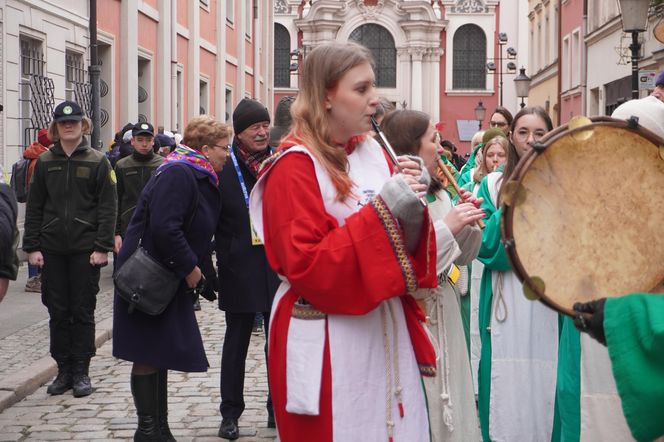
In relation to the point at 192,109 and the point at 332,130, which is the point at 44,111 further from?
the point at 332,130

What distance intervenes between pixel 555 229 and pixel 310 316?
802 millimetres

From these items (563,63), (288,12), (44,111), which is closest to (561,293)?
(44,111)

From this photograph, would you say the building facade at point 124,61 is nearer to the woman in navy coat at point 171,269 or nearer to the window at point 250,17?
the window at point 250,17

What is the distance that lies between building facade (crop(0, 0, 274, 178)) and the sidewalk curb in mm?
7458

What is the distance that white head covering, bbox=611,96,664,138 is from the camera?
3.73 metres

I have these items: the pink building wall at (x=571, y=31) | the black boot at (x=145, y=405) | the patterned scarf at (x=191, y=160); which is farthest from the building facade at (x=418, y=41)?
the black boot at (x=145, y=405)

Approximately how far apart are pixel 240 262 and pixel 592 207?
380 centimetres

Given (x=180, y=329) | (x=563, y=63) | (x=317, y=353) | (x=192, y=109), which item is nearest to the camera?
(x=317, y=353)

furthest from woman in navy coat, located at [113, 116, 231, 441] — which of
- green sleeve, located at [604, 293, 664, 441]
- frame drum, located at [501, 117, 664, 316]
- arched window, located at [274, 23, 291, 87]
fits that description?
arched window, located at [274, 23, 291, 87]

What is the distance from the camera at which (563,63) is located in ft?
125

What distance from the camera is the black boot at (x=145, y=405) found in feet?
19.9

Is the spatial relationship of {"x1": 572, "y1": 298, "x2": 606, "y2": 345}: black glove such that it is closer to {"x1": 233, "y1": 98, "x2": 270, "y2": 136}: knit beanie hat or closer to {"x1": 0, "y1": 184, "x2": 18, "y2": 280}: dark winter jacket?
{"x1": 0, "y1": 184, "x2": 18, "y2": 280}: dark winter jacket

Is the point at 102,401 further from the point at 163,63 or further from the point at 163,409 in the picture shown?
the point at 163,63

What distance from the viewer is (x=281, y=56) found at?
69812 millimetres
